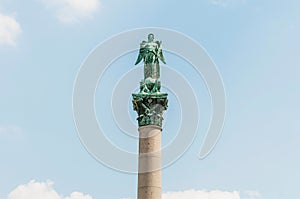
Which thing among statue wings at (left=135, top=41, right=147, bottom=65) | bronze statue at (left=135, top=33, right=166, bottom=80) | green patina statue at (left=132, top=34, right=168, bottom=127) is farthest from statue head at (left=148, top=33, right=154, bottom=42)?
green patina statue at (left=132, top=34, right=168, bottom=127)

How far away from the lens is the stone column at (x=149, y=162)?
3316 cm

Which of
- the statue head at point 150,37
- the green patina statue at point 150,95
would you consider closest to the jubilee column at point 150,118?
the green patina statue at point 150,95

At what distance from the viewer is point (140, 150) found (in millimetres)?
34375

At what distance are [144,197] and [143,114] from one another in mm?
5656

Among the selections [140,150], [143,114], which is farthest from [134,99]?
[140,150]

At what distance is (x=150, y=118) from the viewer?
3503 cm

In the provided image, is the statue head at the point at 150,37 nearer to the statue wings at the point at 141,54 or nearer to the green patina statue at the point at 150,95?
the statue wings at the point at 141,54

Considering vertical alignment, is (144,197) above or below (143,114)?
below

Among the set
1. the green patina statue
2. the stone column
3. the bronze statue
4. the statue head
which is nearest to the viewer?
the stone column

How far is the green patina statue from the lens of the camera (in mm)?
35219

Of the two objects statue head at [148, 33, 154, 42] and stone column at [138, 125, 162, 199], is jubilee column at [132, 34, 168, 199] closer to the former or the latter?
stone column at [138, 125, 162, 199]

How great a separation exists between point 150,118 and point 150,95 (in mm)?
1634

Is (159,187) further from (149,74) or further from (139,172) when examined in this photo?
(149,74)

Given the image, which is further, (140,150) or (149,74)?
(149,74)
